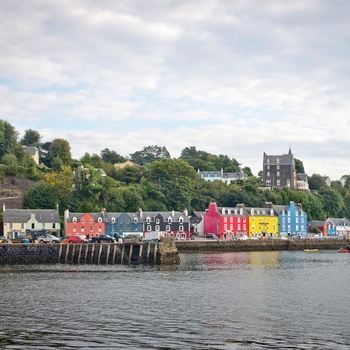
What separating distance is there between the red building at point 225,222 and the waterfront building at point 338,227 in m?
30.2

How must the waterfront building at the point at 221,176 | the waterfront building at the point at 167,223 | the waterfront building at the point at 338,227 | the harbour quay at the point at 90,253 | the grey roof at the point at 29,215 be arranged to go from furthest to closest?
the waterfront building at the point at 221,176, the waterfront building at the point at 338,227, the waterfront building at the point at 167,223, the grey roof at the point at 29,215, the harbour quay at the point at 90,253

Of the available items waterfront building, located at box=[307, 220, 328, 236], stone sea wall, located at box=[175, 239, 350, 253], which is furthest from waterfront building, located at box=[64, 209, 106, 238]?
waterfront building, located at box=[307, 220, 328, 236]

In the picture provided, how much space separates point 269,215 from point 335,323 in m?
99.5

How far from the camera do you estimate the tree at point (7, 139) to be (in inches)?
5044

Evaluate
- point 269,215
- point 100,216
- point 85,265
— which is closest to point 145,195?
point 100,216

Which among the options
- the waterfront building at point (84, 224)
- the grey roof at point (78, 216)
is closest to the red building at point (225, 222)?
the waterfront building at point (84, 224)

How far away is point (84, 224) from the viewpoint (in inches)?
4178

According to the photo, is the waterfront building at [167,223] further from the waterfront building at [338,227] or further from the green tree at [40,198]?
the waterfront building at [338,227]

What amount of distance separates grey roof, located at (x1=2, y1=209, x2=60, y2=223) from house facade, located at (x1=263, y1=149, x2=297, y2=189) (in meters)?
86.3

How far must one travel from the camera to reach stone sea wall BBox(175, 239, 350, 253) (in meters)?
103

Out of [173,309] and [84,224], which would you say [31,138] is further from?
[173,309]

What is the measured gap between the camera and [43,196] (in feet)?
360

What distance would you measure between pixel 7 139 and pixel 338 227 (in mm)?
81882

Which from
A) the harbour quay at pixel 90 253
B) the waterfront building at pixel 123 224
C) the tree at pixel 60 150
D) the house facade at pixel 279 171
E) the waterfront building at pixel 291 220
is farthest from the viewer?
the house facade at pixel 279 171
